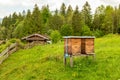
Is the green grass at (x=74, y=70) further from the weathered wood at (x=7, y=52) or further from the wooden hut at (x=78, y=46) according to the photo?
the weathered wood at (x=7, y=52)

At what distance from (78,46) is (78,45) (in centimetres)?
8

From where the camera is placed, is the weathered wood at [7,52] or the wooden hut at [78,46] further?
the weathered wood at [7,52]

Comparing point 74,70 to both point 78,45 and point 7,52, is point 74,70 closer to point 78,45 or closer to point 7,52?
point 78,45

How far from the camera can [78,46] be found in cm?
2083

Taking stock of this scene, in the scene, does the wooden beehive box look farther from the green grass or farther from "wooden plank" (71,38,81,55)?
the green grass

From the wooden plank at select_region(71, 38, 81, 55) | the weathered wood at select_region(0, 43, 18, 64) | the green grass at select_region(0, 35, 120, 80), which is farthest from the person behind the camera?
the weathered wood at select_region(0, 43, 18, 64)

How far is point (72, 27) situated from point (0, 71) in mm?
64491

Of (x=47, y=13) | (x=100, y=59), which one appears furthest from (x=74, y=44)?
(x=47, y=13)

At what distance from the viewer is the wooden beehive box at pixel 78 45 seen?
67.7 feet

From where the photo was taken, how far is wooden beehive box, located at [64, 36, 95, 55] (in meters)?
20.6

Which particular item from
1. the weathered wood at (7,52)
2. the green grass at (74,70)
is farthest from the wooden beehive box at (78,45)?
the weathered wood at (7,52)

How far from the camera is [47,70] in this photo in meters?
20.4

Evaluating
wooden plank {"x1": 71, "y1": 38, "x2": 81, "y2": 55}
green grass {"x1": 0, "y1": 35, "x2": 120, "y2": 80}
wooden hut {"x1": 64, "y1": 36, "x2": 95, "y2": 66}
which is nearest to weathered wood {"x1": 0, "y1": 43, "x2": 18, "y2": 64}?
green grass {"x1": 0, "y1": 35, "x2": 120, "y2": 80}

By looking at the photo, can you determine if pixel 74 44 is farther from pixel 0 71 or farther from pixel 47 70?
pixel 0 71
